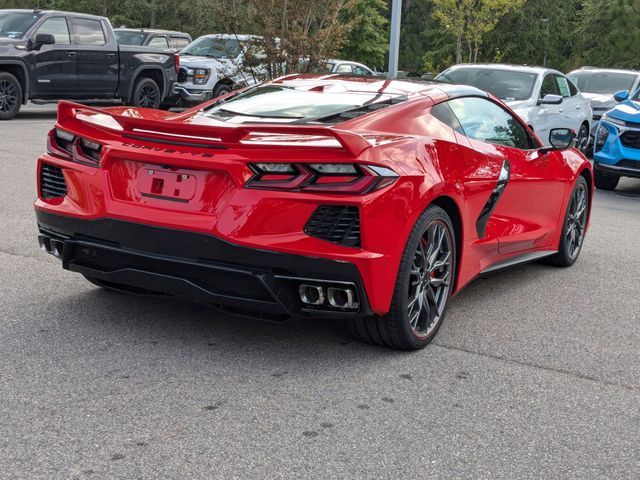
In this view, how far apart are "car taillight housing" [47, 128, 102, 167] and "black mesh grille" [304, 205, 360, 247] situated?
3.94 feet

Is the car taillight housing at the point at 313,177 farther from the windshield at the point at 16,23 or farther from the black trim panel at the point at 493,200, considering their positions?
the windshield at the point at 16,23

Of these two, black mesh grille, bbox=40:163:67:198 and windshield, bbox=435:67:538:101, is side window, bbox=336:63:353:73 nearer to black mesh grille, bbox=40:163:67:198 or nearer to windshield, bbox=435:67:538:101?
windshield, bbox=435:67:538:101

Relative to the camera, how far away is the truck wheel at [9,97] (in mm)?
17422

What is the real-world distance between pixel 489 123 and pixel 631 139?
6967 millimetres

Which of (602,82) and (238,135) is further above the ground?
(238,135)

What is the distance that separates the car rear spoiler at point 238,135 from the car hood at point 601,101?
49.0 feet

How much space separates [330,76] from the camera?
20.2ft

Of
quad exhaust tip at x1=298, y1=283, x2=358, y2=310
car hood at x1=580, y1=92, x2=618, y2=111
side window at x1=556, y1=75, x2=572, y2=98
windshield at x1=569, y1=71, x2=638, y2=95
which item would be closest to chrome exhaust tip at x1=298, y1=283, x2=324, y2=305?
quad exhaust tip at x1=298, y1=283, x2=358, y2=310

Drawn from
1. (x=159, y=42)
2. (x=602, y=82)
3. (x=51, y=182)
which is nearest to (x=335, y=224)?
(x=51, y=182)

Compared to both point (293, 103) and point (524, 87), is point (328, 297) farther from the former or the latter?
point (524, 87)

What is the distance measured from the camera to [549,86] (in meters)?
14.9

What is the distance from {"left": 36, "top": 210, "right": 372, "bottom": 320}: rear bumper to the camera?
14.1 feet

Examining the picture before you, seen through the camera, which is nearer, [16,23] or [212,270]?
[212,270]

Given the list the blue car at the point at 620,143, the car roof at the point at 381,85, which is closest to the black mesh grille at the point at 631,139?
the blue car at the point at 620,143
